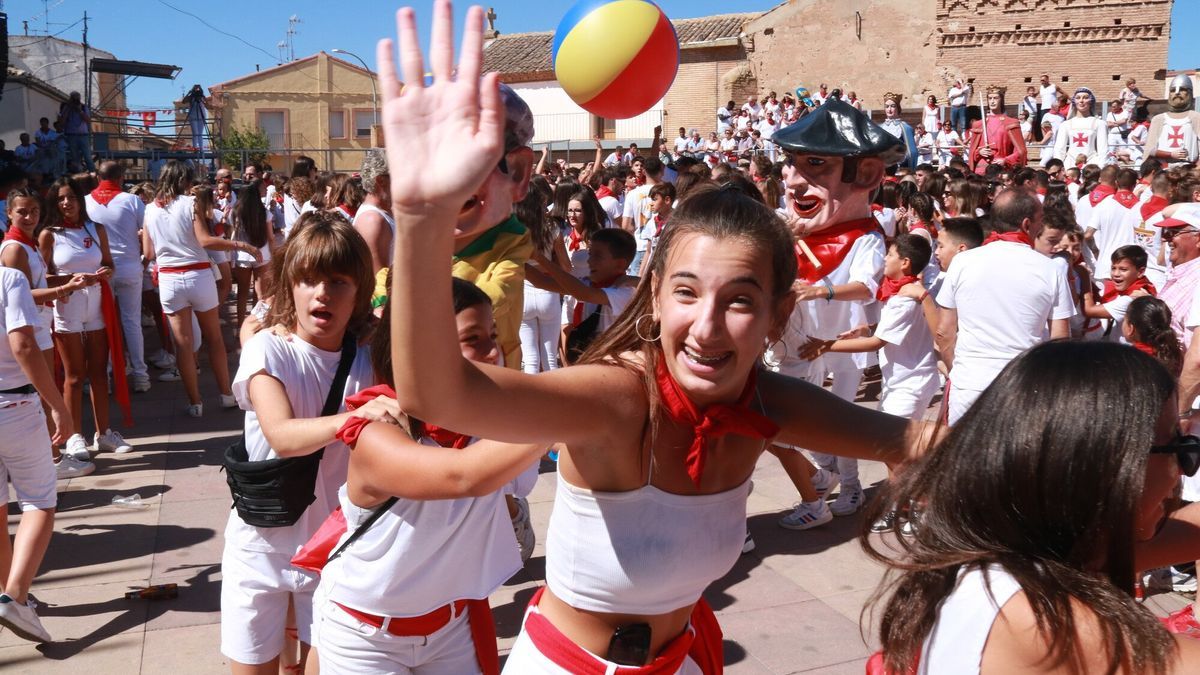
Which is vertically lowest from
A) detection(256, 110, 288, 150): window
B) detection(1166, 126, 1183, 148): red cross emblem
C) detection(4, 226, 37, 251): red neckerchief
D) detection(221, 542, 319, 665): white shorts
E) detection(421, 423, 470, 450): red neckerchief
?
detection(221, 542, 319, 665): white shorts

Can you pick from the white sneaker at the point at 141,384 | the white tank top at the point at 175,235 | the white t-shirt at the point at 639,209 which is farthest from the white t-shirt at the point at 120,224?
the white t-shirt at the point at 639,209

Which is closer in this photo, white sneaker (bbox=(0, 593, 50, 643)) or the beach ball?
the beach ball

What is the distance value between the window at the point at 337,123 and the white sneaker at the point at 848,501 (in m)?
55.9

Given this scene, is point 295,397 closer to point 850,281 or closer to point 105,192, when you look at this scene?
point 850,281

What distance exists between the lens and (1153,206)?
27.8 feet

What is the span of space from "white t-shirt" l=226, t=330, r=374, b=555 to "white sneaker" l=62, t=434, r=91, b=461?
4817 mm

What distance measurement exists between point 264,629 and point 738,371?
1929mm

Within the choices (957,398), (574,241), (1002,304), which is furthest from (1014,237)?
(574,241)

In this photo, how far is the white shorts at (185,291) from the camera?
27.9 feet

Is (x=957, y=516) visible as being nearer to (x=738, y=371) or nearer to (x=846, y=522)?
(x=738, y=371)

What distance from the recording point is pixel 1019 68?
3122 centimetres

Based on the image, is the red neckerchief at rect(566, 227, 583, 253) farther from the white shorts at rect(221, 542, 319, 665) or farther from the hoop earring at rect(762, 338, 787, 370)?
the white shorts at rect(221, 542, 319, 665)

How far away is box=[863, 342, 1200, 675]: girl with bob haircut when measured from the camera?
1.44 metres

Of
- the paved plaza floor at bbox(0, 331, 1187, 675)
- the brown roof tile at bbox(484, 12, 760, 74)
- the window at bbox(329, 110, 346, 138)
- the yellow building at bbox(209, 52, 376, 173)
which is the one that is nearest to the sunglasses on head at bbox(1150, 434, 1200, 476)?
the paved plaza floor at bbox(0, 331, 1187, 675)
